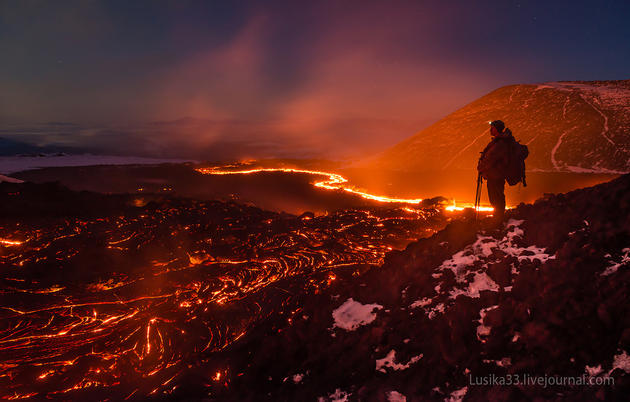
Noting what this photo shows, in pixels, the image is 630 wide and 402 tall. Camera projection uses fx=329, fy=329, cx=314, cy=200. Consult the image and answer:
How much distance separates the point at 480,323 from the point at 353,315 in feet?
8.44

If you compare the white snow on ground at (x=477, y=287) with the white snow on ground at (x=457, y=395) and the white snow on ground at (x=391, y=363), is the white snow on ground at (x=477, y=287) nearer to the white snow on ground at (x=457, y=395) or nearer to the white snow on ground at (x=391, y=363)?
the white snow on ground at (x=391, y=363)

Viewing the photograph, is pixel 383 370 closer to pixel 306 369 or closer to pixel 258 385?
pixel 306 369

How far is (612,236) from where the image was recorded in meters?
5.04

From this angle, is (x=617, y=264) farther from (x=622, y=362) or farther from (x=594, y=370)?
(x=594, y=370)

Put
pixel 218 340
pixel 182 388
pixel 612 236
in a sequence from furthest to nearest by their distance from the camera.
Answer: pixel 218 340 → pixel 182 388 → pixel 612 236

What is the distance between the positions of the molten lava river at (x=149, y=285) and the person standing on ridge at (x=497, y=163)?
243 inches

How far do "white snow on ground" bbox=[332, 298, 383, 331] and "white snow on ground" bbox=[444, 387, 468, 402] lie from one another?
7.50ft

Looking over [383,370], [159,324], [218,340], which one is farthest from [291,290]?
[383,370]

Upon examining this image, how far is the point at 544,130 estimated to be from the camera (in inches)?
2189

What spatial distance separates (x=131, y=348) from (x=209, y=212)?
534 inches

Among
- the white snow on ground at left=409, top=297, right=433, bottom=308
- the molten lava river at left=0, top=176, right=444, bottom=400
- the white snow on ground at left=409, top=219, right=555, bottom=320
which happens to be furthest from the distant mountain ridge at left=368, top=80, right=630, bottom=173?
the white snow on ground at left=409, top=297, right=433, bottom=308

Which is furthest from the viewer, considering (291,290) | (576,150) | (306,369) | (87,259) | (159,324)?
(576,150)

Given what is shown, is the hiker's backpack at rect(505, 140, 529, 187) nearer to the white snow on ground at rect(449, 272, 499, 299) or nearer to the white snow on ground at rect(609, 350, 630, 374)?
the white snow on ground at rect(449, 272, 499, 299)

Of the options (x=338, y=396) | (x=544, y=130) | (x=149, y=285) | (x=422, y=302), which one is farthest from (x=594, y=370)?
(x=544, y=130)
